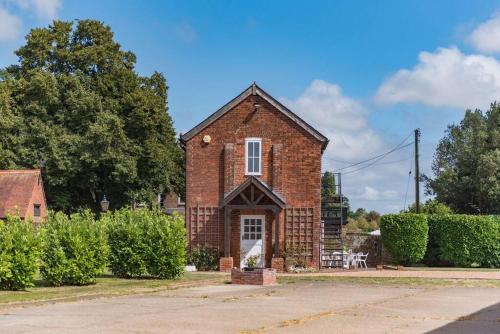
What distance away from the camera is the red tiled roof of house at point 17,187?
45.5 m

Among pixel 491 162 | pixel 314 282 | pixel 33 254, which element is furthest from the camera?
pixel 491 162

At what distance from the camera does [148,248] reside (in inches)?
942

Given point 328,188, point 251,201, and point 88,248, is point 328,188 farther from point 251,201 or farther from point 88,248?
point 88,248

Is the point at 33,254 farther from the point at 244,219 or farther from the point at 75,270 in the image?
the point at 244,219

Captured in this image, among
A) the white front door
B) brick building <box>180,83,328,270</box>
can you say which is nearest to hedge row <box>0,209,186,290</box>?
brick building <box>180,83,328,270</box>

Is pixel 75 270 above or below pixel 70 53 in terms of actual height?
below

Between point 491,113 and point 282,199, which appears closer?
point 282,199

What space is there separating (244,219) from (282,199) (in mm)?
1940

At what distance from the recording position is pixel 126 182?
46219 millimetres

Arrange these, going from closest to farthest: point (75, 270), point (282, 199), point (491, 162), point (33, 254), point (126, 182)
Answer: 1. point (33, 254)
2. point (75, 270)
3. point (282, 199)
4. point (126, 182)
5. point (491, 162)

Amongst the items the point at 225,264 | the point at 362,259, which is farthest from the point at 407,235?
the point at 225,264

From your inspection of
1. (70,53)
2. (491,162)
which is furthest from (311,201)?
(491,162)

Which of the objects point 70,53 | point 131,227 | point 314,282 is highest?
point 70,53

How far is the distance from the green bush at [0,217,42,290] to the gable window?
475 inches
